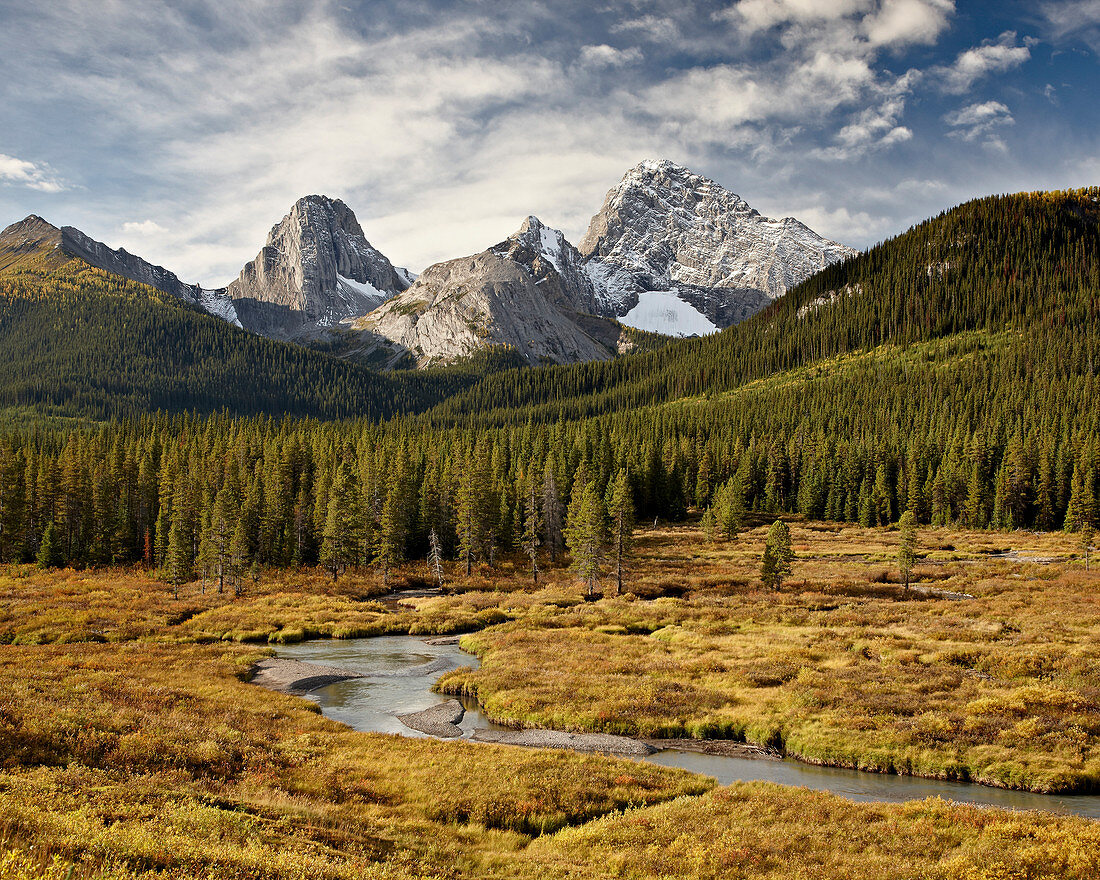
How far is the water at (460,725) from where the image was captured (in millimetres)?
25234

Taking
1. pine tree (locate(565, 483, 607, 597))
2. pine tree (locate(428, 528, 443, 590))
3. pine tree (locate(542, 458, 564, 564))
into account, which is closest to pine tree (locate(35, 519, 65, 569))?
pine tree (locate(428, 528, 443, 590))

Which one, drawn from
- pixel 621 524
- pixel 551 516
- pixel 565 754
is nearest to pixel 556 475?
pixel 551 516

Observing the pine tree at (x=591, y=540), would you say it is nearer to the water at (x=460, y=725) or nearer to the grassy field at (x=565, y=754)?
the grassy field at (x=565, y=754)

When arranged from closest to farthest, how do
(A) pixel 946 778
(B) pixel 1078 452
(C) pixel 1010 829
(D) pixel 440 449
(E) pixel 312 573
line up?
(C) pixel 1010 829 → (A) pixel 946 778 → (E) pixel 312 573 → (B) pixel 1078 452 → (D) pixel 440 449

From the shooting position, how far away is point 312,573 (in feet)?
306

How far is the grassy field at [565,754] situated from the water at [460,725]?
1.30 m

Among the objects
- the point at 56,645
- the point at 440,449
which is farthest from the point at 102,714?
the point at 440,449

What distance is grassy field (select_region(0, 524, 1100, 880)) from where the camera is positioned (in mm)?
16750

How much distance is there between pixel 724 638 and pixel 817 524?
303ft

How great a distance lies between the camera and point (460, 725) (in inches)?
1396

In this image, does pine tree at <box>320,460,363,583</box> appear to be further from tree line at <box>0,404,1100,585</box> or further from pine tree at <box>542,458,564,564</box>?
pine tree at <box>542,458,564,564</box>

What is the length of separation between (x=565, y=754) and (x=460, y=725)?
8684 mm

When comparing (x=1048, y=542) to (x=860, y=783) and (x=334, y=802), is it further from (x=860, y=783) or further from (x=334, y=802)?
(x=334, y=802)

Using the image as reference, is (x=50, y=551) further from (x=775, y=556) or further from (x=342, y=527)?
(x=775, y=556)
